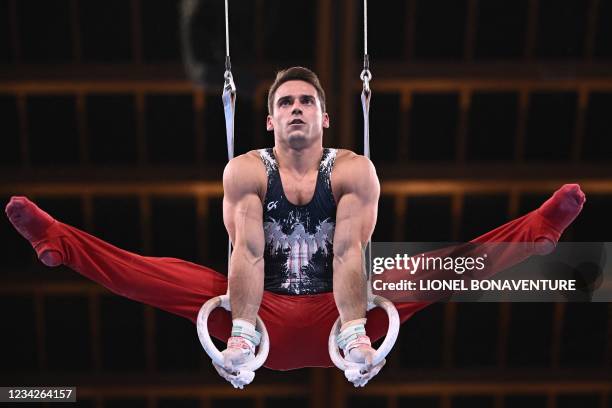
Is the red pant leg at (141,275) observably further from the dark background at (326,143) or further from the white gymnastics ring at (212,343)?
the dark background at (326,143)

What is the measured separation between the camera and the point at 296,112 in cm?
570

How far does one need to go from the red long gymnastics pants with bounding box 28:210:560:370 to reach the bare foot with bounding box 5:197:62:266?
1.5 inches

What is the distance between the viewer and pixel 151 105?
1017 centimetres

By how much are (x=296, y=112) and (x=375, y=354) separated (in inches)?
56.8

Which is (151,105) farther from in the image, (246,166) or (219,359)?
(219,359)

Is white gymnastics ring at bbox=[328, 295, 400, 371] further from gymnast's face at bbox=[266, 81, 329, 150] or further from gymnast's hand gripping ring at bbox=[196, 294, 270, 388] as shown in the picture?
gymnast's face at bbox=[266, 81, 329, 150]

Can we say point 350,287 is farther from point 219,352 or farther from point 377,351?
point 219,352

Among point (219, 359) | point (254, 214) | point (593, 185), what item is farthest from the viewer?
point (593, 185)

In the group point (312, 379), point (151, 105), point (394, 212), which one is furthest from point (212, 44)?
point (312, 379)

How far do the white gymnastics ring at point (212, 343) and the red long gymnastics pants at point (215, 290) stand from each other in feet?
0.31

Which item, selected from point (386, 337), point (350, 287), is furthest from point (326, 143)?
point (386, 337)

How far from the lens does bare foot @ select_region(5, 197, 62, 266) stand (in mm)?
5758

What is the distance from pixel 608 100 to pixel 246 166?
576 centimetres

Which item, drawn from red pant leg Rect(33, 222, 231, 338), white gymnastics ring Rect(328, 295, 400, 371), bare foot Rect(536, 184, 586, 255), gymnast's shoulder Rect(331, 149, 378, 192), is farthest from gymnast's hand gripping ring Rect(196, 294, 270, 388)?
bare foot Rect(536, 184, 586, 255)
